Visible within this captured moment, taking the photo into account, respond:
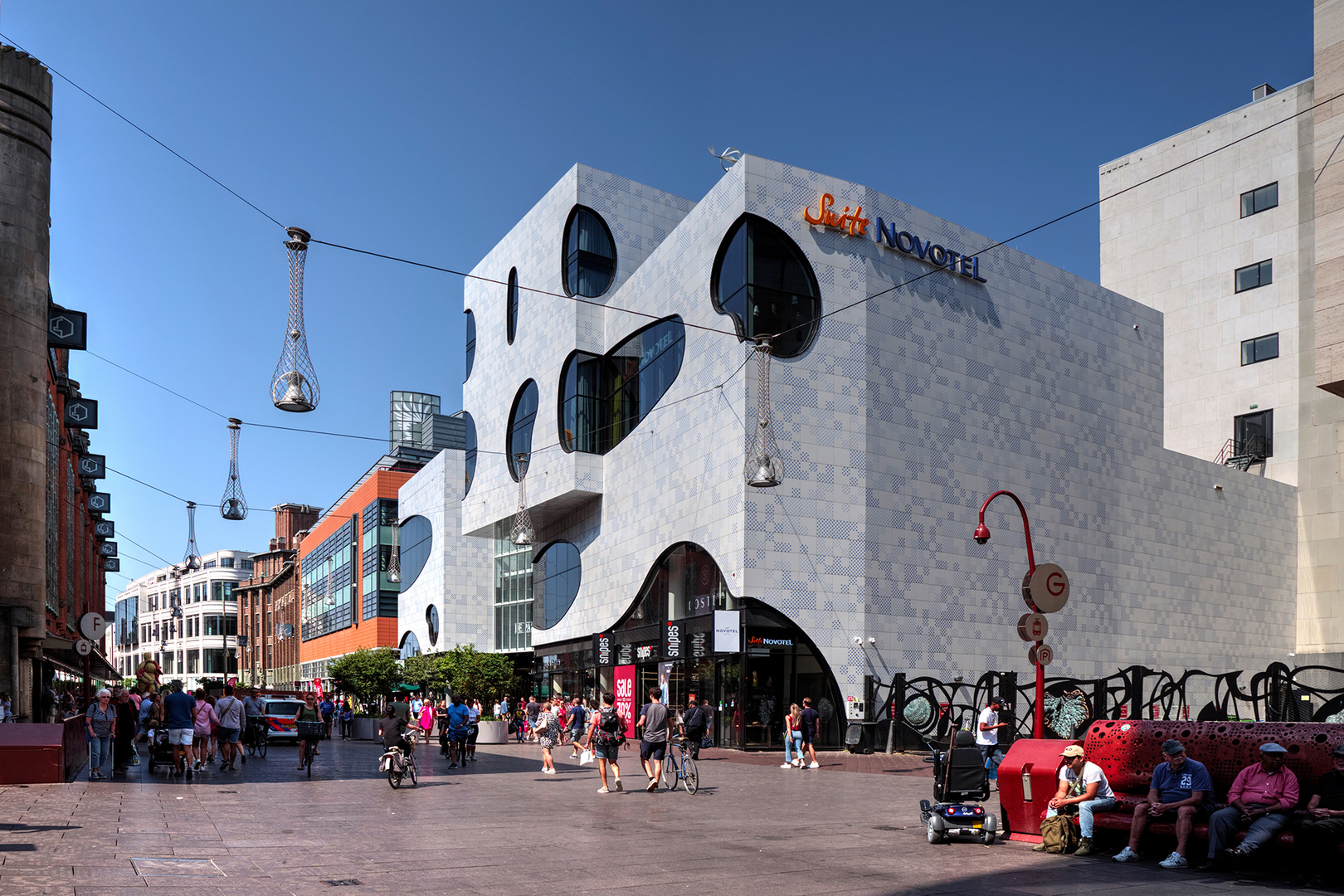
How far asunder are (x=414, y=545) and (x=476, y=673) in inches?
692

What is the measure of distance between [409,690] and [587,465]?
21.1m

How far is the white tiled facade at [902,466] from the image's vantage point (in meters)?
34.6

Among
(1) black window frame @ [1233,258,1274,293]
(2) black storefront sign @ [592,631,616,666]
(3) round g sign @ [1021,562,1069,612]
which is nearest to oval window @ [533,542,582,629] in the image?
(2) black storefront sign @ [592,631,616,666]

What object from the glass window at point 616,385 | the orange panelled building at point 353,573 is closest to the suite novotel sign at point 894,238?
the glass window at point 616,385

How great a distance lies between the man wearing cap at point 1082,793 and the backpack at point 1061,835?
0.08m

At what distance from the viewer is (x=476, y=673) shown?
2216 inches

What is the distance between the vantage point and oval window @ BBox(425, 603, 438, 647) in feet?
218

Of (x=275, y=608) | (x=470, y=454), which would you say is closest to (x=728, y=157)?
(x=470, y=454)

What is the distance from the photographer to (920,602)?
118ft

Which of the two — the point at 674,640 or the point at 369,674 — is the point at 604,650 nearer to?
the point at 674,640

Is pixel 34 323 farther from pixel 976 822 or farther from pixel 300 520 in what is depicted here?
pixel 300 520

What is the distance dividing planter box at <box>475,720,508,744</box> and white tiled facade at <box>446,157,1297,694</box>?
545 cm

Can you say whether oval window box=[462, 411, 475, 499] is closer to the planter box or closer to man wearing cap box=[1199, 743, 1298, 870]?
the planter box

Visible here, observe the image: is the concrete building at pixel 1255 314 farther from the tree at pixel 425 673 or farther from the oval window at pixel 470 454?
the tree at pixel 425 673
